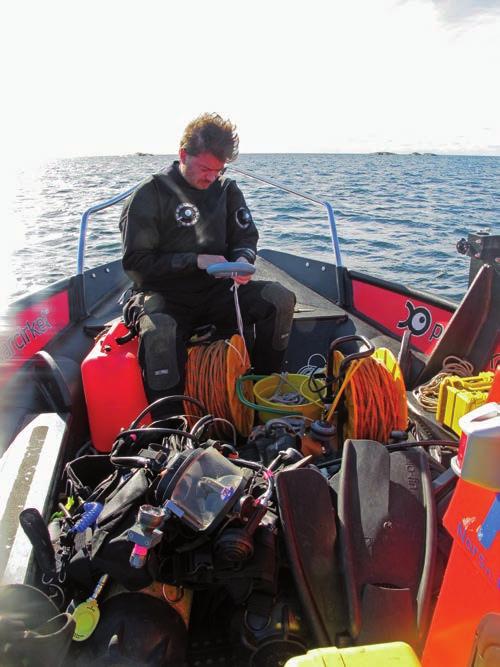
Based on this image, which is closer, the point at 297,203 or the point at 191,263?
the point at 191,263

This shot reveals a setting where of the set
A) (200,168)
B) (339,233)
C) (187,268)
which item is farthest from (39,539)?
(339,233)

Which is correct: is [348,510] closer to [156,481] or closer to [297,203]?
[156,481]

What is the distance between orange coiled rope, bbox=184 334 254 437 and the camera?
9.56ft

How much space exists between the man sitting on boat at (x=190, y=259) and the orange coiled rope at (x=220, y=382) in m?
0.09

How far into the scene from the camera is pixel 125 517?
167 centimetres

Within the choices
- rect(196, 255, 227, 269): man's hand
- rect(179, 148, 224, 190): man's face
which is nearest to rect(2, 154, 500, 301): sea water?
rect(179, 148, 224, 190): man's face

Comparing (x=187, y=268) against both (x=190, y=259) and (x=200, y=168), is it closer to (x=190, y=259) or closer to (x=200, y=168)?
(x=190, y=259)

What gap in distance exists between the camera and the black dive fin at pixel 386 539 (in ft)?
5.31

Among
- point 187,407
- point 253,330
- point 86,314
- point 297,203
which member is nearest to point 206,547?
point 187,407

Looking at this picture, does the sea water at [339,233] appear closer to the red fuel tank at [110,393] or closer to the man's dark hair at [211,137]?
the man's dark hair at [211,137]

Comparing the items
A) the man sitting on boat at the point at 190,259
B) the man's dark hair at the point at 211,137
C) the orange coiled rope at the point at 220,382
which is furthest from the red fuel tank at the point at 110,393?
the man's dark hair at the point at 211,137

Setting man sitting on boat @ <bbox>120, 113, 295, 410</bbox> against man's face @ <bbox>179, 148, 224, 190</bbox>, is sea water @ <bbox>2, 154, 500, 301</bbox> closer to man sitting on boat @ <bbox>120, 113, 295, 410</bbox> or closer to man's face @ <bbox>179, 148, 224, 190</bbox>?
man sitting on boat @ <bbox>120, 113, 295, 410</bbox>

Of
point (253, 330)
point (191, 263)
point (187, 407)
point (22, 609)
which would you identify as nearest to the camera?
point (22, 609)

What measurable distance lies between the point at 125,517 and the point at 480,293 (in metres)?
2.24
